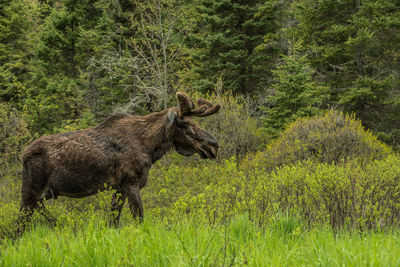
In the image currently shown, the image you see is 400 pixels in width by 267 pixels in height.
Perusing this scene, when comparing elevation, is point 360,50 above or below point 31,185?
above

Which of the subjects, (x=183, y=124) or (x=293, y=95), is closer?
(x=183, y=124)

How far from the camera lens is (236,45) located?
53.7 feet

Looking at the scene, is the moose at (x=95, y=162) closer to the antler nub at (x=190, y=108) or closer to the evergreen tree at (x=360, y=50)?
the antler nub at (x=190, y=108)

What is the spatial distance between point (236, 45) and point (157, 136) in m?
12.6

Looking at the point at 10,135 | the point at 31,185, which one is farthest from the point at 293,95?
the point at 10,135

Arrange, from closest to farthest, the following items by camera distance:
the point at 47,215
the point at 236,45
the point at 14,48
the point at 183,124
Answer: the point at 47,215 → the point at 183,124 → the point at 236,45 → the point at 14,48

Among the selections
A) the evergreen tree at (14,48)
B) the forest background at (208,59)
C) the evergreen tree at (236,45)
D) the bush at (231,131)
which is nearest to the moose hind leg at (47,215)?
the bush at (231,131)

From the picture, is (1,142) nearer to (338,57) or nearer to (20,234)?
(20,234)

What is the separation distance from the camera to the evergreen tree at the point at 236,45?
16109 mm

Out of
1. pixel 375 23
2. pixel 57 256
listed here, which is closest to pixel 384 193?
pixel 57 256

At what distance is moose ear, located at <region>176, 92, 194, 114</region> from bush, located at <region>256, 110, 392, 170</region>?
13.8 feet

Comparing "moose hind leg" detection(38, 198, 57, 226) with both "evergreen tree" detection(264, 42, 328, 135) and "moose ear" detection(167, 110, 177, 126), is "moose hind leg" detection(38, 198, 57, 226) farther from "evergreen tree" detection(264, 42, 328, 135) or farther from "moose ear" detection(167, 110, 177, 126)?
"evergreen tree" detection(264, 42, 328, 135)

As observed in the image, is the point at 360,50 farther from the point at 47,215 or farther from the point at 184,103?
the point at 47,215

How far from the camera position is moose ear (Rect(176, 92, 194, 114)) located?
459cm
